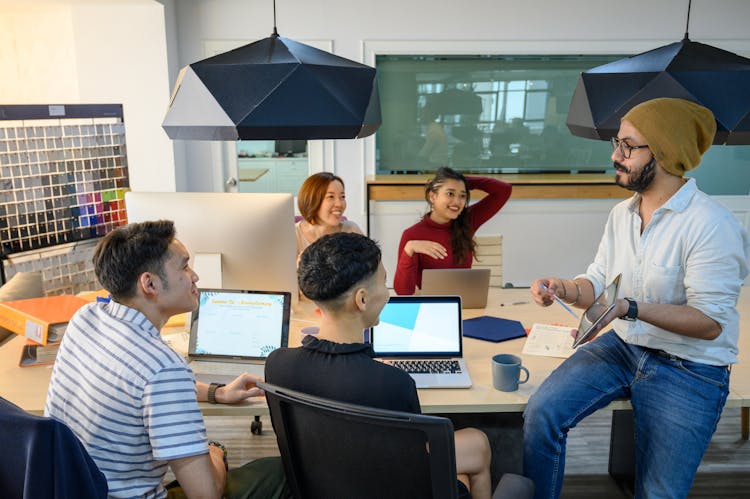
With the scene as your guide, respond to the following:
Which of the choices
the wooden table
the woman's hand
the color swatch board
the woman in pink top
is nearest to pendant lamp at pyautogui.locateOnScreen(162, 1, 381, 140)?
the wooden table

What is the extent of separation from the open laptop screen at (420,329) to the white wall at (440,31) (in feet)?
9.45

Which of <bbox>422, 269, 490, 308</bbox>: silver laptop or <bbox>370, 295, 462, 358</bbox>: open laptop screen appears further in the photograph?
<bbox>422, 269, 490, 308</bbox>: silver laptop

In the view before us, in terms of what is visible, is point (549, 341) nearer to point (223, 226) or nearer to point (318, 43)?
point (223, 226)

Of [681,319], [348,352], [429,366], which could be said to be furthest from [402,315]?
[681,319]

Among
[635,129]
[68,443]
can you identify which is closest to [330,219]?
[635,129]

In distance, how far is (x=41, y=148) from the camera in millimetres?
3352

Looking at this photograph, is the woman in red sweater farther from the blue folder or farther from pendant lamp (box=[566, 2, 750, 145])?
pendant lamp (box=[566, 2, 750, 145])

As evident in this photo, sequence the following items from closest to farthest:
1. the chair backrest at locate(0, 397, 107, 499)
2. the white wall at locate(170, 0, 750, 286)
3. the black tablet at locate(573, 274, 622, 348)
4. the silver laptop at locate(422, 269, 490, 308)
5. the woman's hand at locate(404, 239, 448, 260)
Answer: the chair backrest at locate(0, 397, 107, 499), the black tablet at locate(573, 274, 622, 348), the silver laptop at locate(422, 269, 490, 308), the woman's hand at locate(404, 239, 448, 260), the white wall at locate(170, 0, 750, 286)

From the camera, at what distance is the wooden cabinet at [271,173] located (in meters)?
5.11

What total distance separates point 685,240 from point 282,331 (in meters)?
1.31

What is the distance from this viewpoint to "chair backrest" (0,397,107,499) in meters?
1.25

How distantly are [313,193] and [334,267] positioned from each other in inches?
61.7

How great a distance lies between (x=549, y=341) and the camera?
7.89 feet

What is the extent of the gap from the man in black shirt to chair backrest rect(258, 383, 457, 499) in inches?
4.0
